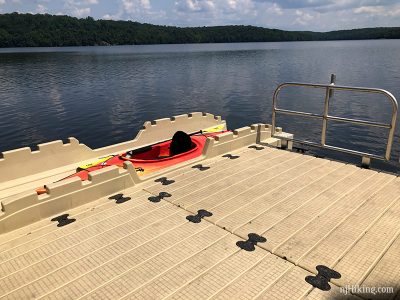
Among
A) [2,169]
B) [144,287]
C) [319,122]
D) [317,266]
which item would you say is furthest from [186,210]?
[319,122]

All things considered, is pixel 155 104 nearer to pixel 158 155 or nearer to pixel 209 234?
pixel 158 155

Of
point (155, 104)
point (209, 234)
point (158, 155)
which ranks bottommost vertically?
point (155, 104)

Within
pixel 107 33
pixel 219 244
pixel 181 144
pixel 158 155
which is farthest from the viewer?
pixel 107 33

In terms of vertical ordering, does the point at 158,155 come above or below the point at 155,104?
above

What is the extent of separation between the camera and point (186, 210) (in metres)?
4.68

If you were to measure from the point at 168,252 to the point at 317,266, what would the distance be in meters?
1.60

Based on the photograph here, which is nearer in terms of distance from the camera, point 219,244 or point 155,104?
point 219,244

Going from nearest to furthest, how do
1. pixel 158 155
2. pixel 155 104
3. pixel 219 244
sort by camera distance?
pixel 219 244
pixel 158 155
pixel 155 104

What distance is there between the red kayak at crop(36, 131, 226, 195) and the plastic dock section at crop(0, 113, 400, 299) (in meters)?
0.62

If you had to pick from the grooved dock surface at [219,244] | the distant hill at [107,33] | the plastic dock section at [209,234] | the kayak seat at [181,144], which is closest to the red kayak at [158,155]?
the kayak seat at [181,144]

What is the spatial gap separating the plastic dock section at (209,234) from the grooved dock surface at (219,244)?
1 centimetres

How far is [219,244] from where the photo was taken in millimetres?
3826

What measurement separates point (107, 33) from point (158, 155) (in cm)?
14114

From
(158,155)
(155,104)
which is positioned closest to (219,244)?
(158,155)
